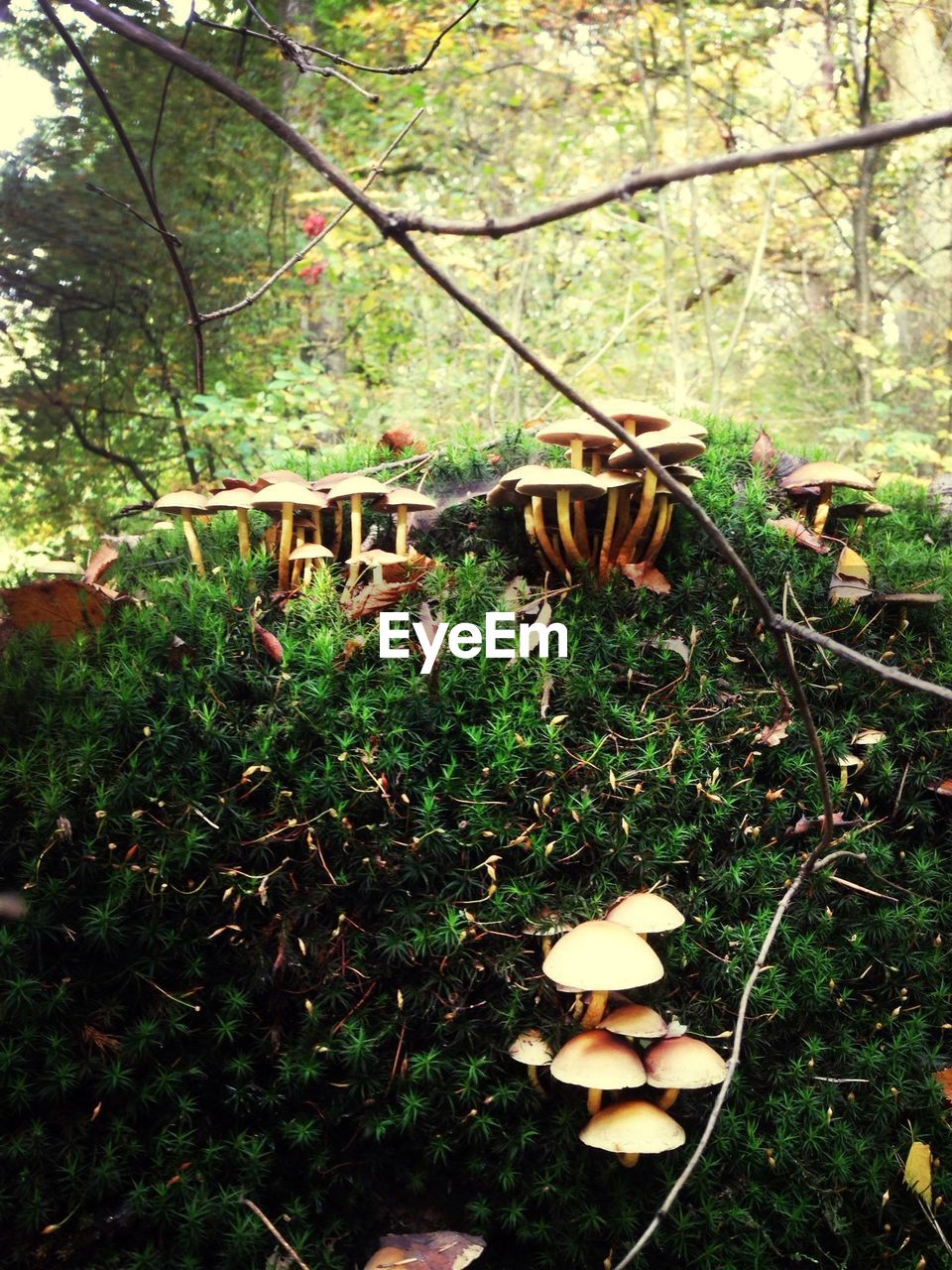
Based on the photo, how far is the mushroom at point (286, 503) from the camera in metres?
2.74

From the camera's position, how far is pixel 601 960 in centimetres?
197

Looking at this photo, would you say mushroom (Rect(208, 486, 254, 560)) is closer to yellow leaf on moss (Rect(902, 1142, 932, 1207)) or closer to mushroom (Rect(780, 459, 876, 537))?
mushroom (Rect(780, 459, 876, 537))

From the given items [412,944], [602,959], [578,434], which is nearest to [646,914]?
[602,959]

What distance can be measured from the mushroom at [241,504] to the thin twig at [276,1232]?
1.90 meters

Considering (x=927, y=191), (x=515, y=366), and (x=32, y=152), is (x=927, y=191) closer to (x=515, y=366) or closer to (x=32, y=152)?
(x=515, y=366)

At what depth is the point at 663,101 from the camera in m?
11.1

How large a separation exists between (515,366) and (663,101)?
4.77 meters

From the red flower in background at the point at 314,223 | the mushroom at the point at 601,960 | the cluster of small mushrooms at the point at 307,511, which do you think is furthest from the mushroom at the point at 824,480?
the red flower in background at the point at 314,223

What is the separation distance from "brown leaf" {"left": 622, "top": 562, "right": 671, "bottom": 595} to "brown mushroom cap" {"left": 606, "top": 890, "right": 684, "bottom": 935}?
3.43 feet

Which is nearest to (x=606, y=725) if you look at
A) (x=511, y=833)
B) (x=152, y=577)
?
(x=511, y=833)

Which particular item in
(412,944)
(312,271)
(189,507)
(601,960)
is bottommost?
(412,944)

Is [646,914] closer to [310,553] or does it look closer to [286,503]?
[310,553]

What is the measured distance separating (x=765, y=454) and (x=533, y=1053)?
7.93 feet

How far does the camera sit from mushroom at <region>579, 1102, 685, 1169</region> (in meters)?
1.93
